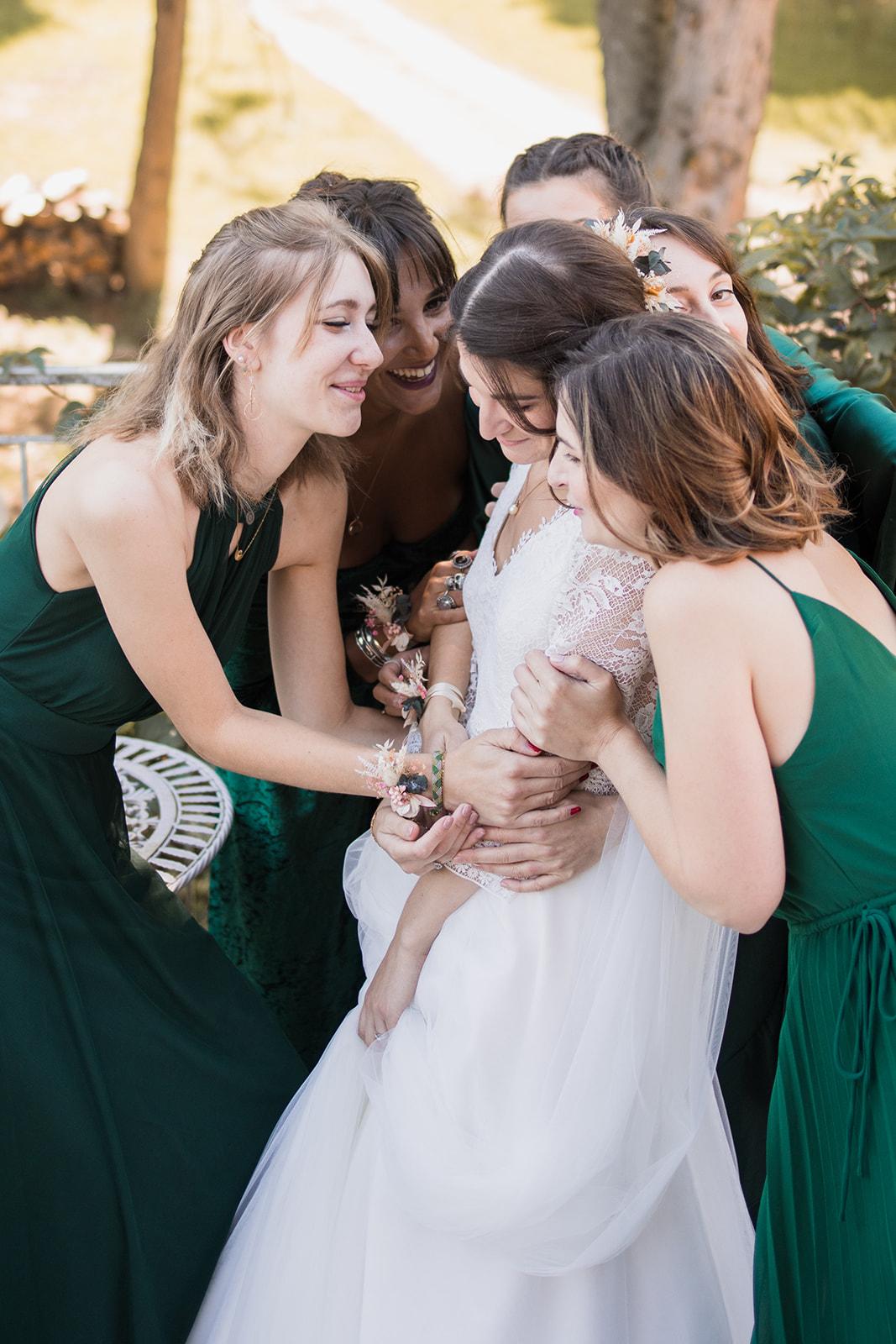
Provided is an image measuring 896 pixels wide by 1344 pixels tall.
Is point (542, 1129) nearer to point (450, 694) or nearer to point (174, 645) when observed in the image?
point (450, 694)

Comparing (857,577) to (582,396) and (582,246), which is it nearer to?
(582,396)

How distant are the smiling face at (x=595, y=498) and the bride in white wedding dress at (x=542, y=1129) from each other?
226 mm

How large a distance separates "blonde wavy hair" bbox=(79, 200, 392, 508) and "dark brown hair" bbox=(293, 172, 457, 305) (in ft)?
0.85

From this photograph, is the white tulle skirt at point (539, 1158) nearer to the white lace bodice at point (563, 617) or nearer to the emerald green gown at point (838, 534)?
the white lace bodice at point (563, 617)

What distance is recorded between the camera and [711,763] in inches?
59.2

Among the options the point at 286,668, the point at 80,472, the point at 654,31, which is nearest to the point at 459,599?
the point at 286,668

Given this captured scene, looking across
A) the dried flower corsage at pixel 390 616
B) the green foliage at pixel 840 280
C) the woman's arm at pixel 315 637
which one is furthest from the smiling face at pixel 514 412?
the green foliage at pixel 840 280

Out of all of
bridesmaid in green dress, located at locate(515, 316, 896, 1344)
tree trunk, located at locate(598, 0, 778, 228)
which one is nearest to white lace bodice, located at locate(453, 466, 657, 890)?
bridesmaid in green dress, located at locate(515, 316, 896, 1344)

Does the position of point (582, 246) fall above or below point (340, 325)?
above

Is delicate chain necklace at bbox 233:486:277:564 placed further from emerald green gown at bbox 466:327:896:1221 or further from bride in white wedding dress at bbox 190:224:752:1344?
emerald green gown at bbox 466:327:896:1221

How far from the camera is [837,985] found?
169 centimetres

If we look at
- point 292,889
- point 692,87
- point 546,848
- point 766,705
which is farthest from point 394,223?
point 692,87

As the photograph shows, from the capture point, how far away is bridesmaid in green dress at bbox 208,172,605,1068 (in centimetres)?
253

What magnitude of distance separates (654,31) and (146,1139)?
15.2 feet
